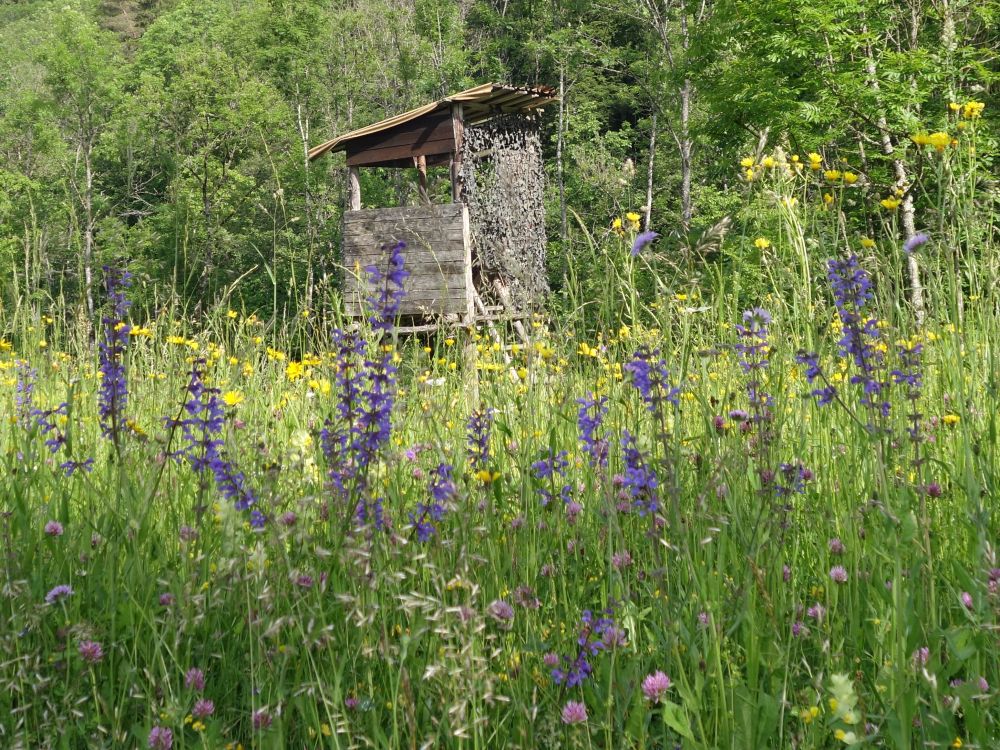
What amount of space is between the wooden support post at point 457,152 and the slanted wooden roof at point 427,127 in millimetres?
154

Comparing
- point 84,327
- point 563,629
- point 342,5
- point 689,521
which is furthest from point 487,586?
point 342,5

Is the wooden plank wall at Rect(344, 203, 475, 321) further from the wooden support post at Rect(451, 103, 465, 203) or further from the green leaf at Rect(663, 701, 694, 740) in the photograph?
the green leaf at Rect(663, 701, 694, 740)

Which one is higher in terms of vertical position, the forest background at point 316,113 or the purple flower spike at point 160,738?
the forest background at point 316,113

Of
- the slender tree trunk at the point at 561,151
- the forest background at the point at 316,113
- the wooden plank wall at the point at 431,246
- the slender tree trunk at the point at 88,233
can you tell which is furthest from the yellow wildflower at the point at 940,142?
the slender tree trunk at the point at 561,151

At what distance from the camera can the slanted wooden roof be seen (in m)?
14.8

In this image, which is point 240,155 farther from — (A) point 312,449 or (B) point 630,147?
(A) point 312,449

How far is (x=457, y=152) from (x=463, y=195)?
34.5 inches

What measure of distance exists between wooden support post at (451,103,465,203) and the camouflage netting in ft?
0.68

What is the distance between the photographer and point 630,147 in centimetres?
2861

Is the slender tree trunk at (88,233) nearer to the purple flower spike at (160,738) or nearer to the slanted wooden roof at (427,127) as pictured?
the purple flower spike at (160,738)

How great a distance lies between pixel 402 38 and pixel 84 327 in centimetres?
2840

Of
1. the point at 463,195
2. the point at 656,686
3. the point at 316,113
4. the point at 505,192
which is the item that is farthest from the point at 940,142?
the point at 316,113

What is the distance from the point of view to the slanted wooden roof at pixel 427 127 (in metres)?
14.8

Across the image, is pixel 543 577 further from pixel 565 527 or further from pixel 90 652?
pixel 90 652
